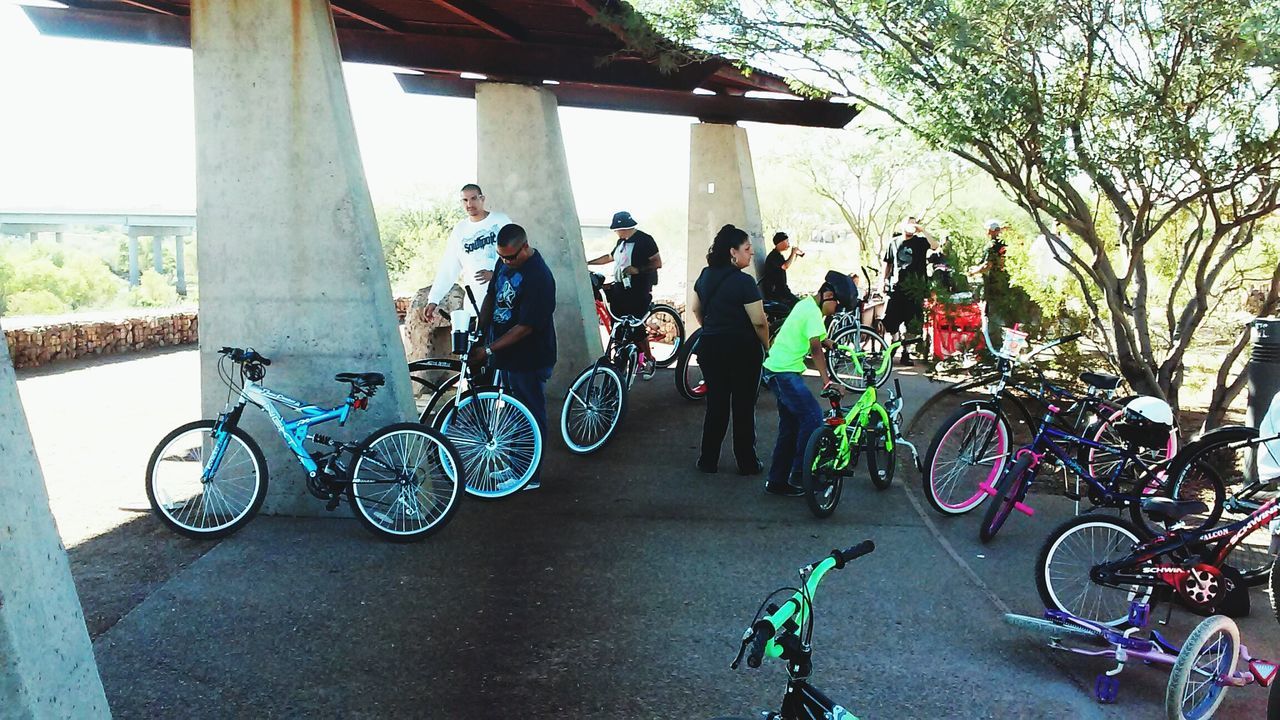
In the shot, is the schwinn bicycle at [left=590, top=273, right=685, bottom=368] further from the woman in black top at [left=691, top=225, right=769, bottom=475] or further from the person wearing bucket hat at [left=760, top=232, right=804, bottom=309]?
the woman in black top at [left=691, top=225, right=769, bottom=475]

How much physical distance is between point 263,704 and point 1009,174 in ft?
25.1

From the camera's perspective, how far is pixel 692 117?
50.1 ft

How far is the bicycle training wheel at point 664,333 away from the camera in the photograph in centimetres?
1256

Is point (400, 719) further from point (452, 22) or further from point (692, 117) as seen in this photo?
point (692, 117)

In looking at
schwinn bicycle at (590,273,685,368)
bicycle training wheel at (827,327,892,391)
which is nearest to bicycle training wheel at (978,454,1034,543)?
schwinn bicycle at (590,273,685,368)

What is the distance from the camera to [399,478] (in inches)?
260

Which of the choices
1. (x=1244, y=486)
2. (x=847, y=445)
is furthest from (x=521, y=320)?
(x=1244, y=486)

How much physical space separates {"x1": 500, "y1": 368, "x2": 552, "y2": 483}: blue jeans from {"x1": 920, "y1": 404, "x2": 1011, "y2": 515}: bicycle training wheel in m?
2.82

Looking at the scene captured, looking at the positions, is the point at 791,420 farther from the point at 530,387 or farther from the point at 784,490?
the point at 530,387

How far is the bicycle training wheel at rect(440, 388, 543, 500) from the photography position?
7.54m

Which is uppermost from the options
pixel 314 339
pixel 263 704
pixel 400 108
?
pixel 400 108

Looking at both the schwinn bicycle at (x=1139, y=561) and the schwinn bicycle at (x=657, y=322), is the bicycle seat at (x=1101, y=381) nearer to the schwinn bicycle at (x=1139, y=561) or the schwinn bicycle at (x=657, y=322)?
the schwinn bicycle at (x=1139, y=561)

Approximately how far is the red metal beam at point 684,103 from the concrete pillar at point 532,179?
1962 mm

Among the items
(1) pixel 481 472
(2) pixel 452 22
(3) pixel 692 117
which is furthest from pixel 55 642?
(3) pixel 692 117
